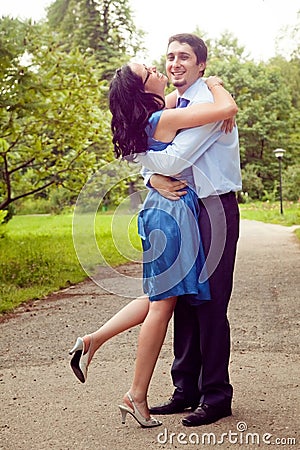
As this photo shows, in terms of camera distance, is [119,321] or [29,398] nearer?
[119,321]

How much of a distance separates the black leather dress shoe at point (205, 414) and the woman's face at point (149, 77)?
1.48 m

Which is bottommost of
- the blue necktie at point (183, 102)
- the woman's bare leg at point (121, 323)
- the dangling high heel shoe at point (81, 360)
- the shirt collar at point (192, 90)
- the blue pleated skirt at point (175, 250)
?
the dangling high heel shoe at point (81, 360)

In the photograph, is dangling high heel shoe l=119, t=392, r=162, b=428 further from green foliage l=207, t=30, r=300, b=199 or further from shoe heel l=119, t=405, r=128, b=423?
green foliage l=207, t=30, r=300, b=199

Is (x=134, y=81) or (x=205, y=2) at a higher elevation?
(x=205, y=2)

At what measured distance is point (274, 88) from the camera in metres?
41.0

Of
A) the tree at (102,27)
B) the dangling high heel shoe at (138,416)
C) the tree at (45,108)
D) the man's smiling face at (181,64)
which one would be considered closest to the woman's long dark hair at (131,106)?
the man's smiling face at (181,64)

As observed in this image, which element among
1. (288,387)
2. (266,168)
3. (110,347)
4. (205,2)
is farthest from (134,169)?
(266,168)

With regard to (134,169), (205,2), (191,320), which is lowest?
(191,320)

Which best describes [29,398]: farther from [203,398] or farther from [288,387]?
[288,387]

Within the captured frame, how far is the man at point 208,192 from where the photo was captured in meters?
3.79

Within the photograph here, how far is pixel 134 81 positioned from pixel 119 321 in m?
1.13

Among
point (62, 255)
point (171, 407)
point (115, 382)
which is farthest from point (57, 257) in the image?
point (171, 407)

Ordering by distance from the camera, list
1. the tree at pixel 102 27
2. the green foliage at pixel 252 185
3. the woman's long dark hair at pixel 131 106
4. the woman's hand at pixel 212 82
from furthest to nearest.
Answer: the green foliage at pixel 252 185 → the tree at pixel 102 27 → the woman's hand at pixel 212 82 → the woman's long dark hair at pixel 131 106

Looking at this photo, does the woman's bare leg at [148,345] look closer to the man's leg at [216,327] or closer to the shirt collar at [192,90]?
the man's leg at [216,327]
